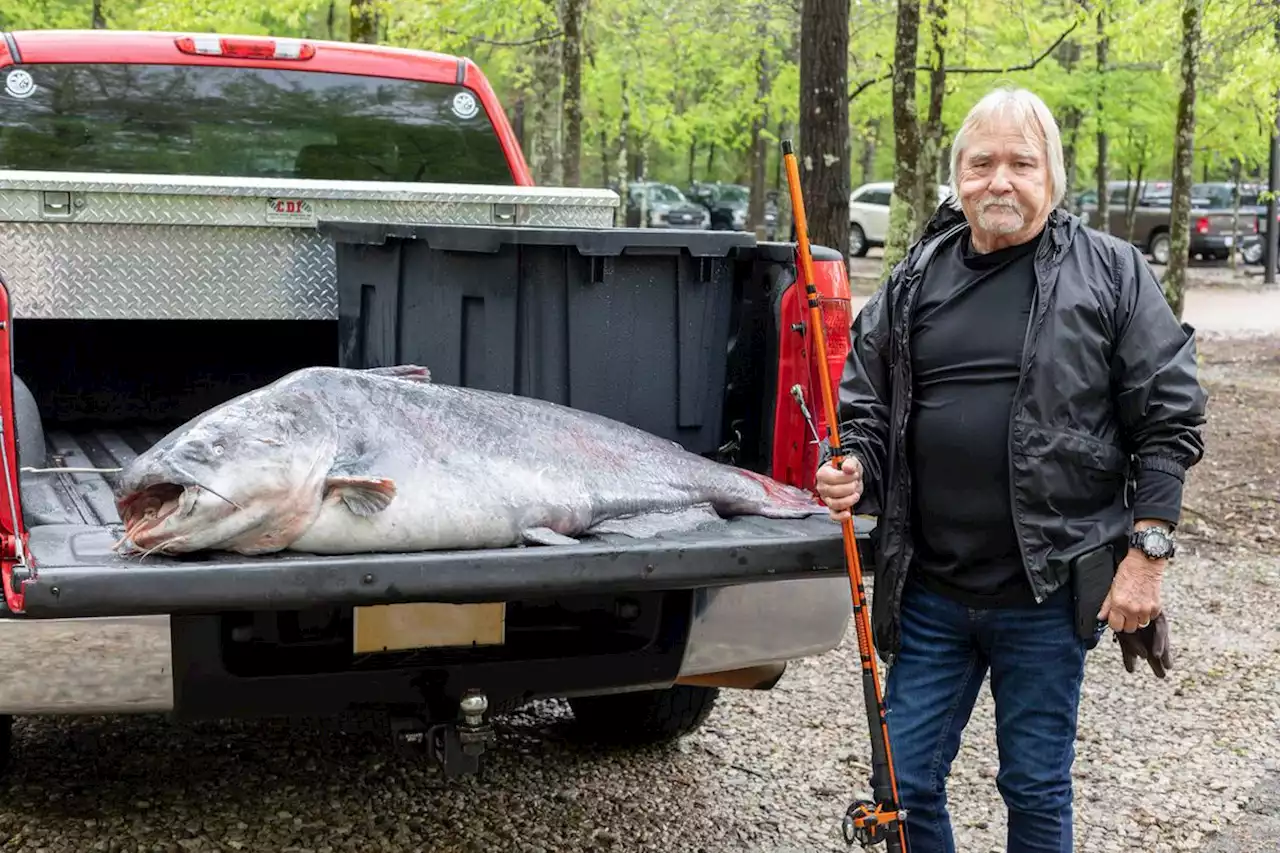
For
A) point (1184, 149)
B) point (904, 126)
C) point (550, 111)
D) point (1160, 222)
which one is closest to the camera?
point (904, 126)

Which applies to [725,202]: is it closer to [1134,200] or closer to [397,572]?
[1134,200]

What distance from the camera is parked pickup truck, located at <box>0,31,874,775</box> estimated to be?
2895mm

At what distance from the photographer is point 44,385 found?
4.76m

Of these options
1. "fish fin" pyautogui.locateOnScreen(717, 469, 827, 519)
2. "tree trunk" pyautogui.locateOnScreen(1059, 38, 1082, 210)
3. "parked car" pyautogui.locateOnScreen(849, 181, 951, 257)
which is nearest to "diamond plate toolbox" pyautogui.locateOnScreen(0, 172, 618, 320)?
"fish fin" pyautogui.locateOnScreen(717, 469, 827, 519)

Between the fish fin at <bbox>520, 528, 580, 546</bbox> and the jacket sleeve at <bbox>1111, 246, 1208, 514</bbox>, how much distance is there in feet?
3.78

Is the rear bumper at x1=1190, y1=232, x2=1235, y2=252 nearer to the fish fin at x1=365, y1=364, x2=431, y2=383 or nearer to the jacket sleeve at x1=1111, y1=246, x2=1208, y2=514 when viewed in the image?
the jacket sleeve at x1=1111, y1=246, x2=1208, y2=514

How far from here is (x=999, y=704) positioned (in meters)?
3.12

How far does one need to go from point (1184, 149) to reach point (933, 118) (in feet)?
7.60

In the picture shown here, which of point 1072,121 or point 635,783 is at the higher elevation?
point 1072,121

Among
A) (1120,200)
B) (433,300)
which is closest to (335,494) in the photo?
(433,300)

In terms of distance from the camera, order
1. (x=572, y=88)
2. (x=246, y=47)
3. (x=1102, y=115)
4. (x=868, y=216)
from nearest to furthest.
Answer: (x=246, y=47), (x=572, y=88), (x=1102, y=115), (x=868, y=216)

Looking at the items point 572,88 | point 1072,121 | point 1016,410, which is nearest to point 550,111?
point 572,88

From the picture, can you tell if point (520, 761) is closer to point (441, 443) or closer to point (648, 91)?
point (441, 443)

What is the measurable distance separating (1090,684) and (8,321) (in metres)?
3.95
